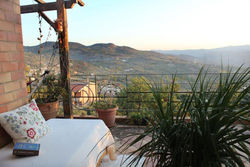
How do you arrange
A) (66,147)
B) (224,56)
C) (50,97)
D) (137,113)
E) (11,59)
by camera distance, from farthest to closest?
(137,113)
(50,97)
(11,59)
(224,56)
(66,147)

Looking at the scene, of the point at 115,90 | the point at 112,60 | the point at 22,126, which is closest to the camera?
the point at 22,126

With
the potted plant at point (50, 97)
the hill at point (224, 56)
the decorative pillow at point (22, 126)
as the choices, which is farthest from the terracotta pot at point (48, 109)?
the hill at point (224, 56)

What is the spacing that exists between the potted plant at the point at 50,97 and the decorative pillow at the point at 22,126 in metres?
1.26

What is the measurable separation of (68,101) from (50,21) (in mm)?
1510

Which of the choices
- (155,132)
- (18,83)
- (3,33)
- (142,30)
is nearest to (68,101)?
(18,83)

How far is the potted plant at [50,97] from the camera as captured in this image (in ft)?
10.6

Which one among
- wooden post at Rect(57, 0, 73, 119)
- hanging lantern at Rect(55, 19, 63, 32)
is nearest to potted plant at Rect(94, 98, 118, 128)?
wooden post at Rect(57, 0, 73, 119)

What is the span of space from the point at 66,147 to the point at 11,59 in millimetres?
1257

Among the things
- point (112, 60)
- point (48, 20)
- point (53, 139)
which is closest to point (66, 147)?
point (53, 139)

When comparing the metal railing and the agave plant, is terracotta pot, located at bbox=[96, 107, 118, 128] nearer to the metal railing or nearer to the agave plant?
the metal railing

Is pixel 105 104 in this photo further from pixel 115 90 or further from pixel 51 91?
pixel 51 91

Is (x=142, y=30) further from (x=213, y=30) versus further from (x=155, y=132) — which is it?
(x=155, y=132)

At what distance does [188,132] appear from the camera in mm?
792

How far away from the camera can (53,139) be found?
1899 mm
